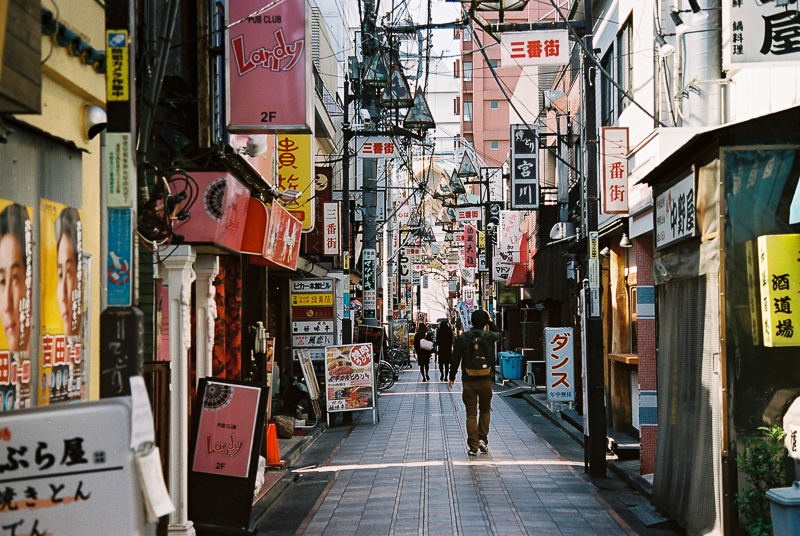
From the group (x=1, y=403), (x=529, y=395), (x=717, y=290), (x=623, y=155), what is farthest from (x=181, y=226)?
(x=529, y=395)

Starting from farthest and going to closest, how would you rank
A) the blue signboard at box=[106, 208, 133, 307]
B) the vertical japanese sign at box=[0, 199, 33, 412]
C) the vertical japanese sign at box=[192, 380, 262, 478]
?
the vertical japanese sign at box=[192, 380, 262, 478] < the vertical japanese sign at box=[0, 199, 33, 412] < the blue signboard at box=[106, 208, 133, 307]

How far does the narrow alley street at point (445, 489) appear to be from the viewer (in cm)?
1203

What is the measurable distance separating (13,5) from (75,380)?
3.74 meters

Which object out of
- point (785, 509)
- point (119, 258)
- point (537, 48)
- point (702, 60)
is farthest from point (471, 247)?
point (119, 258)

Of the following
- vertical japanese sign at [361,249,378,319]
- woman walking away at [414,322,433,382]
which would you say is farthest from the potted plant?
woman walking away at [414,322,433,382]

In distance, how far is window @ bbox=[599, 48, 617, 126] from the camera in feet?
76.6

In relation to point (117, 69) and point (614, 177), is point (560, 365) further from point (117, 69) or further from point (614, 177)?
point (117, 69)

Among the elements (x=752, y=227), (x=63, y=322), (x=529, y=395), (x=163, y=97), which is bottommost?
(x=529, y=395)

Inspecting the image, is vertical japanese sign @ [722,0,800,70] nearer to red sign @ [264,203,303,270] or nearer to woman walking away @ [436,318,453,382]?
red sign @ [264,203,303,270]

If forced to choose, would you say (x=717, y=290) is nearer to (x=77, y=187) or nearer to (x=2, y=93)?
(x=77, y=187)

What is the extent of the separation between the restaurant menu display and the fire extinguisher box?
11914mm

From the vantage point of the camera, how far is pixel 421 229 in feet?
205

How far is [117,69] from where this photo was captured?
6.58m

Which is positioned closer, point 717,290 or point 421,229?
point 717,290
